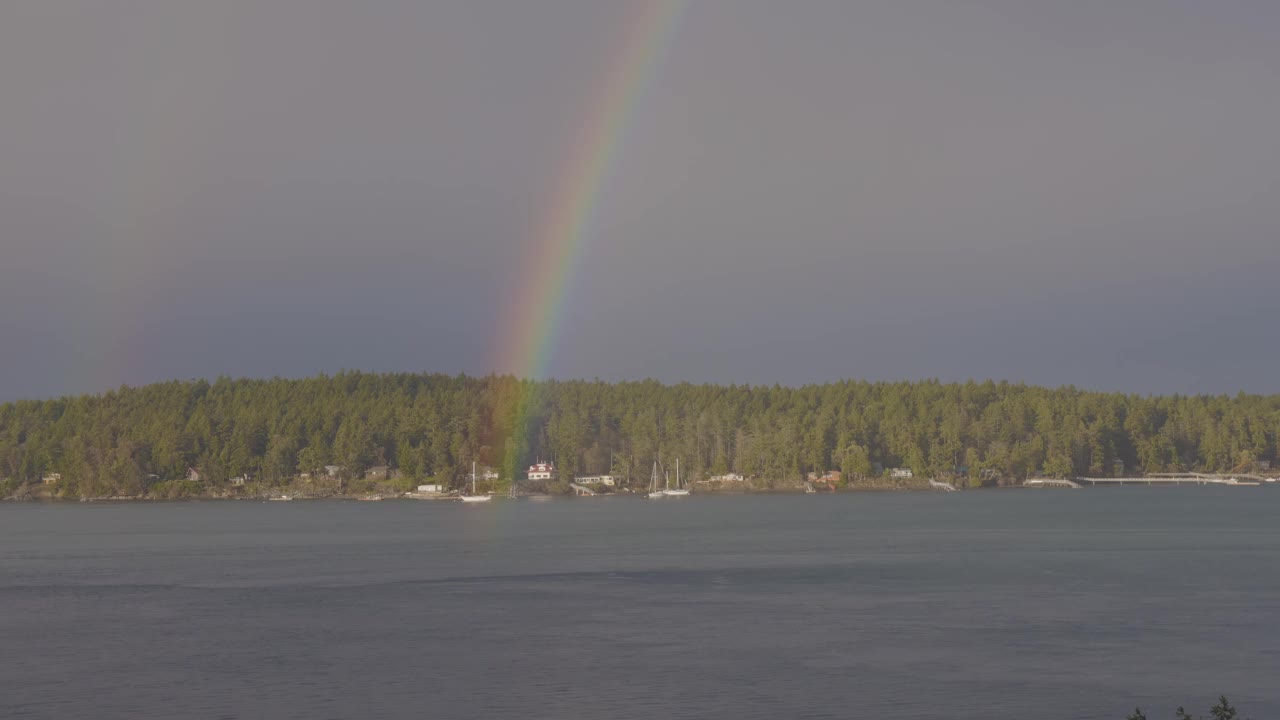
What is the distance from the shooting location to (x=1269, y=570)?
67.2m

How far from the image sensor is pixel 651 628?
48.3 m

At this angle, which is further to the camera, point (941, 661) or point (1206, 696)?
point (941, 661)

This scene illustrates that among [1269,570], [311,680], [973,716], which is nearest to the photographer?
[973,716]

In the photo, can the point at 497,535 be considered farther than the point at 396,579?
Yes

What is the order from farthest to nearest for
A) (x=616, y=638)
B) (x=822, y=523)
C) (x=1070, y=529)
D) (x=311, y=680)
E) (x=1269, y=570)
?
(x=822, y=523), (x=1070, y=529), (x=1269, y=570), (x=616, y=638), (x=311, y=680)

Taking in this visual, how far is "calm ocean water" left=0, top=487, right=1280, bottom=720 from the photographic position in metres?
35.9

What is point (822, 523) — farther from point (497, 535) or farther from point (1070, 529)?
point (497, 535)

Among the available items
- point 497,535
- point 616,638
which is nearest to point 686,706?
point 616,638

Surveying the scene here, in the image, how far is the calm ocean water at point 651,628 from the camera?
1412 inches

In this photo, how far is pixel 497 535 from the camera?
367 feet

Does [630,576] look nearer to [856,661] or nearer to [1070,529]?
[856,661]

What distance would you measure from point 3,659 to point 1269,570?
2248 inches

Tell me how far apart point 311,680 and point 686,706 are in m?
11.6

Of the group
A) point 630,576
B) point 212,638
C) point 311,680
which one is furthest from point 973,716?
point 630,576
